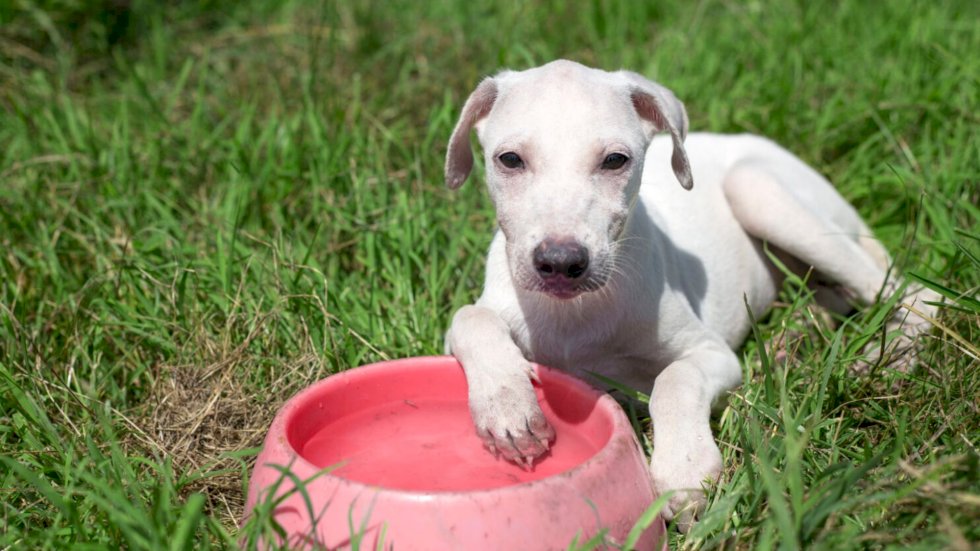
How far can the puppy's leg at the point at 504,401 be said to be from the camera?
120 inches

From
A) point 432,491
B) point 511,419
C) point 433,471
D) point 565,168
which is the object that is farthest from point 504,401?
point 565,168

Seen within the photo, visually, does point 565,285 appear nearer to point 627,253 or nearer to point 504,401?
point 504,401

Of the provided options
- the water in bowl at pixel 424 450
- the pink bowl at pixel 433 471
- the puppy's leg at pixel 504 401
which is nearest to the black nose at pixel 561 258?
the puppy's leg at pixel 504 401

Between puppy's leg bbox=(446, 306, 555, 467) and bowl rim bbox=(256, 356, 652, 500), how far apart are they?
150 millimetres

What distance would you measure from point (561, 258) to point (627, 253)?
25.8 inches

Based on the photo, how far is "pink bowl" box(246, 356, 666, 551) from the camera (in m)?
2.55

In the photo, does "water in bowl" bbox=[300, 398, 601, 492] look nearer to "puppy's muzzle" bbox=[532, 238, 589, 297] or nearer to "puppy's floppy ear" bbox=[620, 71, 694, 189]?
"puppy's muzzle" bbox=[532, 238, 589, 297]

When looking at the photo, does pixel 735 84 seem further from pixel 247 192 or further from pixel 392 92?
pixel 247 192

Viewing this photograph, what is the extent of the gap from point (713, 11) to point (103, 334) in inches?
190

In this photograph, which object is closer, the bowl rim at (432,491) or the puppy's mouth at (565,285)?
the bowl rim at (432,491)

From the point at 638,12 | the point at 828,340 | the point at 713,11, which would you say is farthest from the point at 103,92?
the point at 828,340

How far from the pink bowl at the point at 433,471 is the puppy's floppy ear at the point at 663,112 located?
34.2 inches

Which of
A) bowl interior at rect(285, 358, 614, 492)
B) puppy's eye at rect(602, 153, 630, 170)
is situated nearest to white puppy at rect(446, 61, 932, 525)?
puppy's eye at rect(602, 153, 630, 170)

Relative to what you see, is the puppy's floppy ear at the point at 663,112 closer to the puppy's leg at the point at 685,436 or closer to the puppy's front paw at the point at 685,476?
the puppy's leg at the point at 685,436
